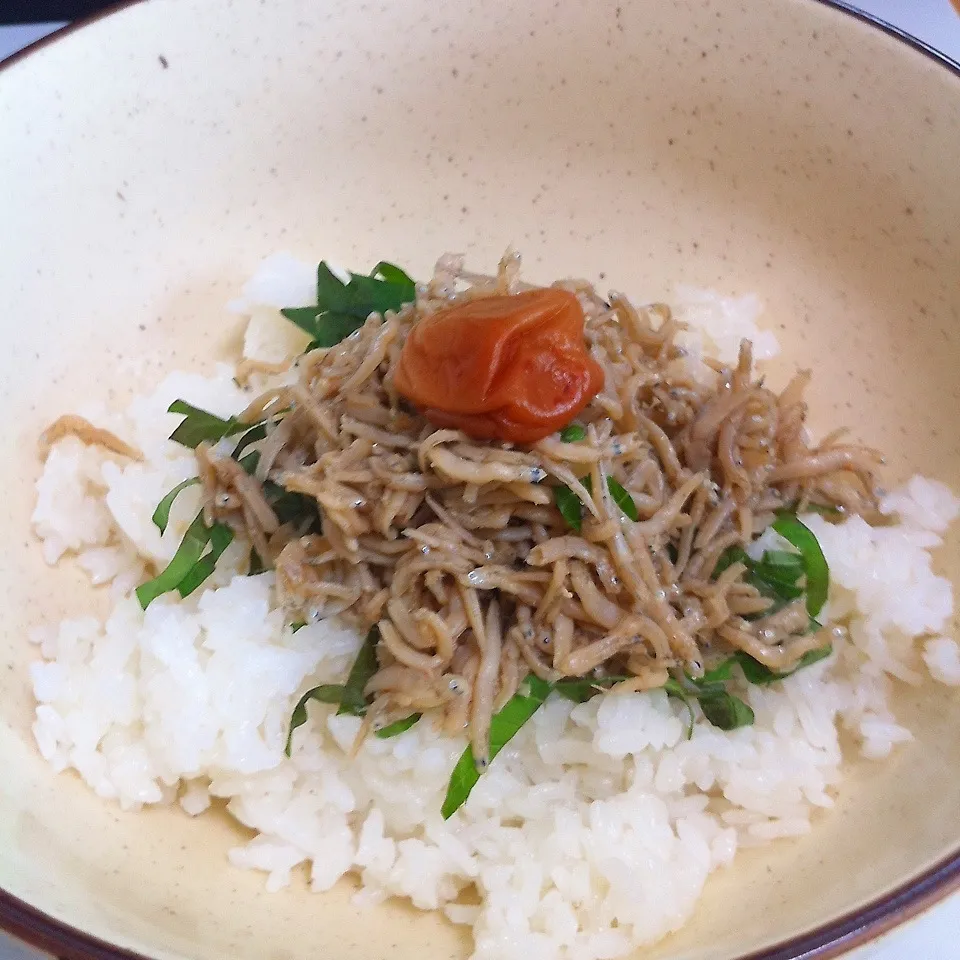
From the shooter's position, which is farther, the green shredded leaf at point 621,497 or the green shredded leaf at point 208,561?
the green shredded leaf at point 208,561

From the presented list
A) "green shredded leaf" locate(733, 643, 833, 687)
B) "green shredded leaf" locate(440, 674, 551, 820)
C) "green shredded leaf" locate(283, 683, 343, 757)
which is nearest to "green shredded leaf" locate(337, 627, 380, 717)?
"green shredded leaf" locate(283, 683, 343, 757)

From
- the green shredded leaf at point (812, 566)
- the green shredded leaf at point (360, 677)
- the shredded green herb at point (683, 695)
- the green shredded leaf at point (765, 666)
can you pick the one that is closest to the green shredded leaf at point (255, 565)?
the green shredded leaf at point (360, 677)

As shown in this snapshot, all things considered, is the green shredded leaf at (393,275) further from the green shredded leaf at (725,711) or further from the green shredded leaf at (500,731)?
the green shredded leaf at (725,711)

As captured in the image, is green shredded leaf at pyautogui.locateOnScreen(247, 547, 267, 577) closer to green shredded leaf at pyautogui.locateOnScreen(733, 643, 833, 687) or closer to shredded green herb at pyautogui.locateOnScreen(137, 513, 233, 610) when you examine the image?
shredded green herb at pyautogui.locateOnScreen(137, 513, 233, 610)

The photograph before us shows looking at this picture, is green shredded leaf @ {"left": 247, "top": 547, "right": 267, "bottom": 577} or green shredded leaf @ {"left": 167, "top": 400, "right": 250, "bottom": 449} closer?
green shredded leaf @ {"left": 247, "top": 547, "right": 267, "bottom": 577}

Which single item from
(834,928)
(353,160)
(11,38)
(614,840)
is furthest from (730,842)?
(11,38)

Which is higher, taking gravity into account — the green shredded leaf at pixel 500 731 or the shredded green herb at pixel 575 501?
the shredded green herb at pixel 575 501

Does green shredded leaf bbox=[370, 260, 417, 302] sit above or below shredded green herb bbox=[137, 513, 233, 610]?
above

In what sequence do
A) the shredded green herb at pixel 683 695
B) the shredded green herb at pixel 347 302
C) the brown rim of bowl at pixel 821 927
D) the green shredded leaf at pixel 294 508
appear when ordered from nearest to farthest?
the brown rim of bowl at pixel 821 927 → the shredded green herb at pixel 683 695 → the green shredded leaf at pixel 294 508 → the shredded green herb at pixel 347 302

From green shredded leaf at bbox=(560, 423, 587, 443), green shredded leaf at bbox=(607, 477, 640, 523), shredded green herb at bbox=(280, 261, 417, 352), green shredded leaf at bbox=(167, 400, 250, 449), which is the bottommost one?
green shredded leaf at bbox=(167, 400, 250, 449)
